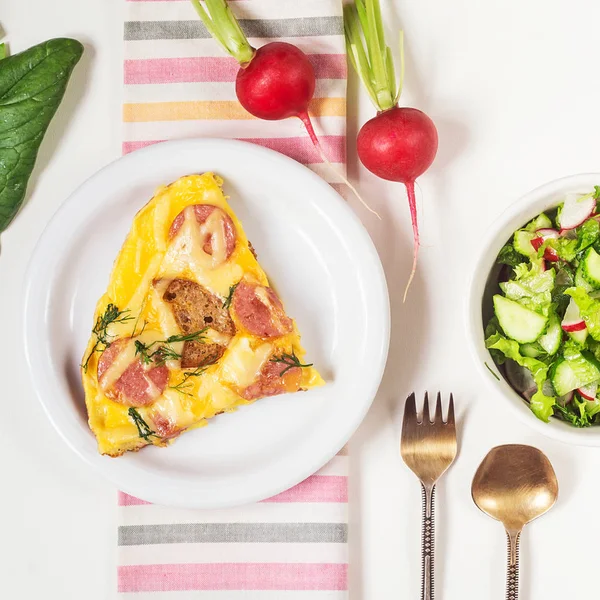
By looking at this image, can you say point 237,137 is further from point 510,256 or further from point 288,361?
point 510,256

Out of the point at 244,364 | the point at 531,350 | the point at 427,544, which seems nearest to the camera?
the point at 531,350

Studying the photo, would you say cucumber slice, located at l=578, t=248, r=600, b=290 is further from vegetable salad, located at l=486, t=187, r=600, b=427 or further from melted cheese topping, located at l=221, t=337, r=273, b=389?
melted cheese topping, located at l=221, t=337, r=273, b=389

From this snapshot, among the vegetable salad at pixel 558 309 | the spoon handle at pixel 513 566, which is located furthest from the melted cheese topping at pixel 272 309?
the spoon handle at pixel 513 566

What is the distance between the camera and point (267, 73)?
1958 mm

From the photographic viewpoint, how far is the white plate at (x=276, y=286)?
2.03m

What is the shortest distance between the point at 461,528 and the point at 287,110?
134 cm

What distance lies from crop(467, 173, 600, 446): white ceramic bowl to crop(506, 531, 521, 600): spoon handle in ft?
1.38

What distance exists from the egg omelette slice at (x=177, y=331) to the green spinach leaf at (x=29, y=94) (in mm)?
470

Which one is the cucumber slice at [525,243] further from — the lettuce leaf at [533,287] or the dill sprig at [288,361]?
the dill sprig at [288,361]

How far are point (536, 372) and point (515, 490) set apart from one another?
0.42 m

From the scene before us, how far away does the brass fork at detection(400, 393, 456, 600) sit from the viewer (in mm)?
2088

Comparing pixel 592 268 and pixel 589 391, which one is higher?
pixel 592 268

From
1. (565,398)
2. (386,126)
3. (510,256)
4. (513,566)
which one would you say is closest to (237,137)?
(386,126)

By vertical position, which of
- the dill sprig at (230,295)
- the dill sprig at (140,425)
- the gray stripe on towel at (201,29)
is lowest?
the dill sprig at (140,425)
